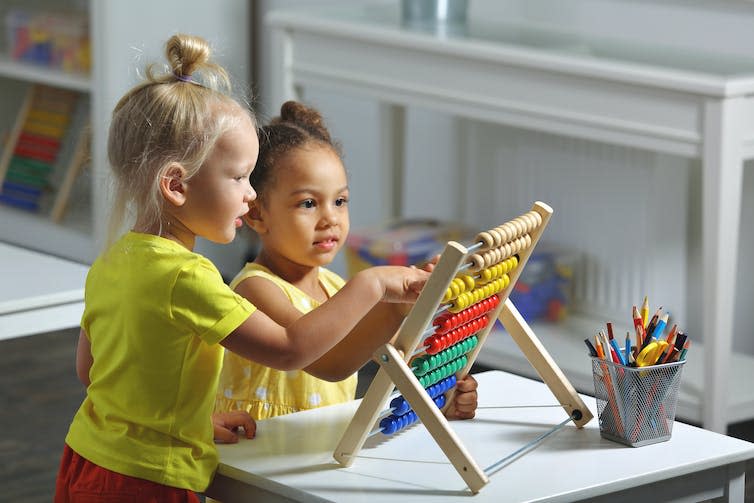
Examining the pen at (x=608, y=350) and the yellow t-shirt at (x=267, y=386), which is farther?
the yellow t-shirt at (x=267, y=386)

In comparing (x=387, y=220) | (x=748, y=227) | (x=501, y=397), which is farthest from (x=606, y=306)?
(x=501, y=397)

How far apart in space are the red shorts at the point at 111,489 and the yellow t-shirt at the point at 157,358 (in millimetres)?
12

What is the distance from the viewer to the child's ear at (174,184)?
1.45 metres

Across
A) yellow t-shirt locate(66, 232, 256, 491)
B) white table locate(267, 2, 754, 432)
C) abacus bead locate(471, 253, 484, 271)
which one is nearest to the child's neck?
yellow t-shirt locate(66, 232, 256, 491)

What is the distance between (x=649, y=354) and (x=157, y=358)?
0.55m

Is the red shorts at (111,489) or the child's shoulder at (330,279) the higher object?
the child's shoulder at (330,279)

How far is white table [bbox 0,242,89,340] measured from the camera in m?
1.89

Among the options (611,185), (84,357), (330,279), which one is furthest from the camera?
(611,185)

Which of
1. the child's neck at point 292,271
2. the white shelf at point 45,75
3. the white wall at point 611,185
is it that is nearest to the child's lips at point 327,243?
the child's neck at point 292,271

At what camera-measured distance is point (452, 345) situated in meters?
1.58

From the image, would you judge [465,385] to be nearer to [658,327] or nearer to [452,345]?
[452,345]

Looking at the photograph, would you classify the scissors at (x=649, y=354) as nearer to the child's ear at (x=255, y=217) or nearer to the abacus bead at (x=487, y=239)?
the abacus bead at (x=487, y=239)

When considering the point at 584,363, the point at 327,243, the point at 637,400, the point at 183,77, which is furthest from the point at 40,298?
the point at 584,363

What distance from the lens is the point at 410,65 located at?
329cm
